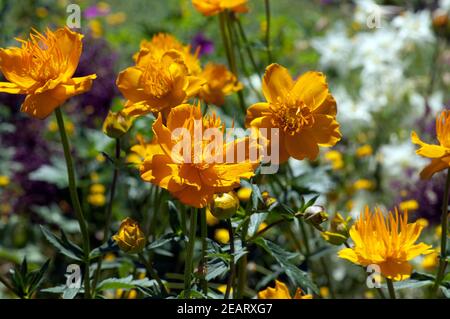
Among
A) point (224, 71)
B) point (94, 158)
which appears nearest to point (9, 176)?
point (94, 158)

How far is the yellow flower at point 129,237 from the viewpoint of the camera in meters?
0.78

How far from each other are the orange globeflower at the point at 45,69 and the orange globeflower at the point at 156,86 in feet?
0.21

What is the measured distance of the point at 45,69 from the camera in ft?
2.56

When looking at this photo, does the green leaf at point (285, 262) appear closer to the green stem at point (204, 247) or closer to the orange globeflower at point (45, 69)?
the green stem at point (204, 247)

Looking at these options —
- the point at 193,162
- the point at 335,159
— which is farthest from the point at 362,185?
the point at 193,162

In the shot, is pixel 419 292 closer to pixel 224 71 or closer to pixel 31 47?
pixel 224 71

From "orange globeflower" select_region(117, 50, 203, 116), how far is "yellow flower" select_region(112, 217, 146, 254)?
134 millimetres

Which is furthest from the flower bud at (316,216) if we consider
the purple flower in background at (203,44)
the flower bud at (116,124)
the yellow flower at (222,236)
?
the purple flower in background at (203,44)

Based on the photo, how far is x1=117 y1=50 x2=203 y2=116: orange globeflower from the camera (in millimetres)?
821

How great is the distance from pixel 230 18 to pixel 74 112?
1.00 metres

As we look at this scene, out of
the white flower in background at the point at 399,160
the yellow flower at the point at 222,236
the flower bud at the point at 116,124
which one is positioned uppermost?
the flower bud at the point at 116,124

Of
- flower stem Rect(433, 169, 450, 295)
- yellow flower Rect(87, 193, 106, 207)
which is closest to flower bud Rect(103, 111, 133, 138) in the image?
flower stem Rect(433, 169, 450, 295)

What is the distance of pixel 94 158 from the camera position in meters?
1.72

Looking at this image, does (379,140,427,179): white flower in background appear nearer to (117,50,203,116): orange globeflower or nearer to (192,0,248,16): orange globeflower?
(192,0,248,16): orange globeflower
